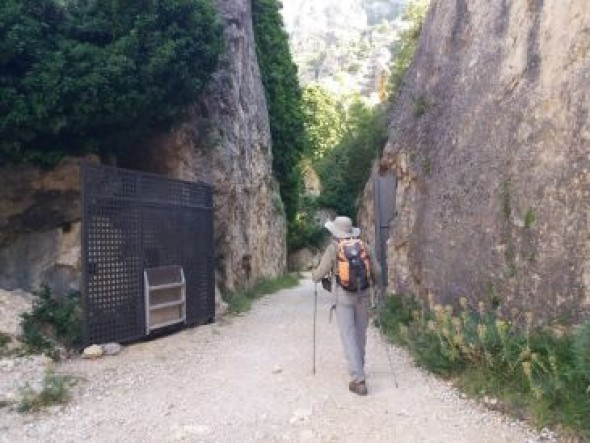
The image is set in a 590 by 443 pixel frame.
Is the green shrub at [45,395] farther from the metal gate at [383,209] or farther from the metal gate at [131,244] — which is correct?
the metal gate at [383,209]

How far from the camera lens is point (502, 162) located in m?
6.95

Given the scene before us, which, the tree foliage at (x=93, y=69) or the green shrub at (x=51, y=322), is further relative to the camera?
the tree foliage at (x=93, y=69)

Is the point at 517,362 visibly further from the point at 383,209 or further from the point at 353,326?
the point at 383,209

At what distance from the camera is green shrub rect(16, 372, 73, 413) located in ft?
18.1

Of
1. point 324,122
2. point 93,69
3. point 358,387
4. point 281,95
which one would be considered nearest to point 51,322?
point 93,69

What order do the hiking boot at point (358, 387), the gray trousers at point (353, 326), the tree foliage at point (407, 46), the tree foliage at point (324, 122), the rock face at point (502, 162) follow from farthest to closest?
the tree foliage at point (324, 122), the tree foliage at point (407, 46), the gray trousers at point (353, 326), the hiking boot at point (358, 387), the rock face at point (502, 162)

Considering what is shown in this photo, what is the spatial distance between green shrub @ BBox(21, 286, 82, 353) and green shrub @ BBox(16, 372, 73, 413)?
1.80m

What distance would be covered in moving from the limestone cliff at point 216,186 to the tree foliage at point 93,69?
1.00 m

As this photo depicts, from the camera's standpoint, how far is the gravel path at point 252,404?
485cm

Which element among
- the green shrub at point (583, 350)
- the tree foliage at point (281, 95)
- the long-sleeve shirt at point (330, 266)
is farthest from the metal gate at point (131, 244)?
the tree foliage at point (281, 95)

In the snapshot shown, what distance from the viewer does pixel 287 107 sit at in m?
23.6

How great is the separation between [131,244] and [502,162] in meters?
5.41

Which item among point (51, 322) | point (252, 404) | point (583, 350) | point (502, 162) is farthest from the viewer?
point (51, 322)

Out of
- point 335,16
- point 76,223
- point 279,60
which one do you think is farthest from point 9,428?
point 335,16
